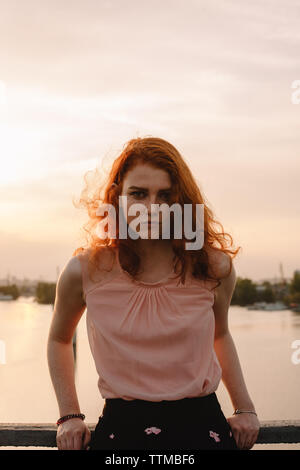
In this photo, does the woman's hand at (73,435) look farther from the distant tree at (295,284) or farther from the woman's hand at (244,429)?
the distant tree at (295,284)

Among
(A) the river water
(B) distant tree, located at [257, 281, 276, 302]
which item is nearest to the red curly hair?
(A) the river water

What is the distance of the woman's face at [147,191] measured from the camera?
137 centimetres

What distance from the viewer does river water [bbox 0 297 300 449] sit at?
1706 centimetres

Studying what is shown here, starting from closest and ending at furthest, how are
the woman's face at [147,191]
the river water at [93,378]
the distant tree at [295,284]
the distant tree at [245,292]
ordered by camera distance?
the woman's face at [147,191] < the river water at [93,378] < the distant tree at [295,284] < the distant tree at [245,292]

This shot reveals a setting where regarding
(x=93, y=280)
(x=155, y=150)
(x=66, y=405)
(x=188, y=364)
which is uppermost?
(x=155, y=150)

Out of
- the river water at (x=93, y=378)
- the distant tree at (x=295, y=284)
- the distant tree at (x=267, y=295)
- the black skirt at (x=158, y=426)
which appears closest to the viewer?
the black skirt at (x=158, y=426)

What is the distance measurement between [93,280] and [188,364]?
0.34 m

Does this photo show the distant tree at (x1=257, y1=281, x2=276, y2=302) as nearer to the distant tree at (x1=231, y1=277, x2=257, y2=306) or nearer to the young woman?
the distant tree at (x1=231, y1=277, x2=257, y2=306)

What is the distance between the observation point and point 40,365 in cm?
2752

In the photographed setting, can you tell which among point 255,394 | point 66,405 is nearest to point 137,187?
point 66,405

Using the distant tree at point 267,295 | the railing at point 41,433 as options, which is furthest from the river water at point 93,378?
the distant tree at point 267,295

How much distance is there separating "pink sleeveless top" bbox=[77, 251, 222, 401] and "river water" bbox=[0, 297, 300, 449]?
12326 millimetres
